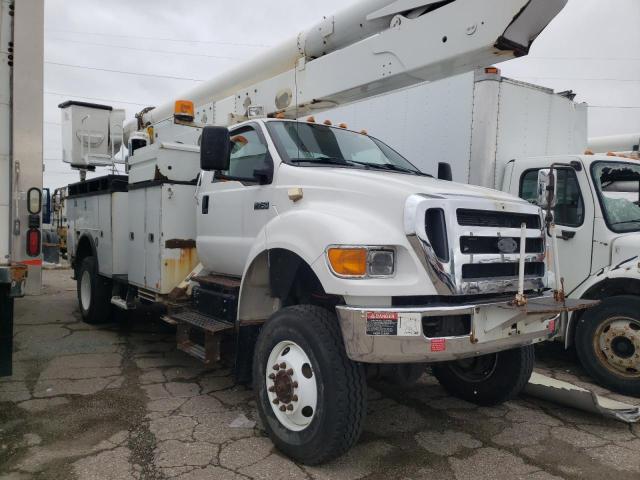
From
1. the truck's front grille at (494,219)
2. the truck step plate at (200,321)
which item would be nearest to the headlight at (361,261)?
the truck's front grille at (494,219)

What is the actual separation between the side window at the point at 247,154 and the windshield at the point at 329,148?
0.17 m

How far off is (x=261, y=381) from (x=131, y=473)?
3.05 ft

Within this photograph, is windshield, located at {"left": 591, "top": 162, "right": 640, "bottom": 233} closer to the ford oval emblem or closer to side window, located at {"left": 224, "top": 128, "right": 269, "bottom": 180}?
the ford oval emblem

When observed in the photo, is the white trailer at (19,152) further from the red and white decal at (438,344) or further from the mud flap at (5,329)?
the red and white decal at (438,344)

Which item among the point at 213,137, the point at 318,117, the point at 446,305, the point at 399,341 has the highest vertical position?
the point at 318,117

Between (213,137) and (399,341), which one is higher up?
(213,137)

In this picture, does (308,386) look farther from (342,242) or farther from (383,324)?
(342,242)

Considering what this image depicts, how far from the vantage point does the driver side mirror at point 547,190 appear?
3.58 meters

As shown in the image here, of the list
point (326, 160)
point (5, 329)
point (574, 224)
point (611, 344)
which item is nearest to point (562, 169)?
point (574, 224)

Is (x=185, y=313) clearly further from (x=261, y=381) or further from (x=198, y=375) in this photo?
(x=261, y=381)

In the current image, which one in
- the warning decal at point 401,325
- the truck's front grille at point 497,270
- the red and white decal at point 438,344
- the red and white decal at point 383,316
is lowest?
the red and white decal at point 438,344

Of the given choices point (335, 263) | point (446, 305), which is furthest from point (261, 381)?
point (446, 305)

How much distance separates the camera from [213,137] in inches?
153

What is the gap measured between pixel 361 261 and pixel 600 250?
3.23 metres
